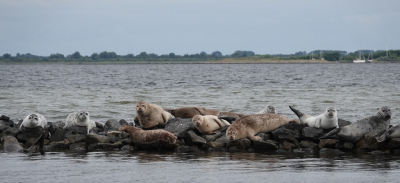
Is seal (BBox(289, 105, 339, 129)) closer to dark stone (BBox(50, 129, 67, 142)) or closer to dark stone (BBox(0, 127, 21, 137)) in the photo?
dark stone (BBox(50, 129, 67, 142))

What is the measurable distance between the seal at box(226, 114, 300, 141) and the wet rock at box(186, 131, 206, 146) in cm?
57

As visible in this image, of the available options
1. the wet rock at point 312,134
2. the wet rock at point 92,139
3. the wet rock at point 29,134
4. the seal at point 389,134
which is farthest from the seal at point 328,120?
the wet rock at point 29,134

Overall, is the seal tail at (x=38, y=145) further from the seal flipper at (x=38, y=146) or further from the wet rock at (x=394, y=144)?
the wet rock at (x=394, y=144)

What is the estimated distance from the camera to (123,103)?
81.5 feet

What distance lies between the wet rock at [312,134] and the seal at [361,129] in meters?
0.22

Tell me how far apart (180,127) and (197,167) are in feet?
10.6

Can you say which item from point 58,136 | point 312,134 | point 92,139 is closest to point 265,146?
point 312,134

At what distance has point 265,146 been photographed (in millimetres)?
11391

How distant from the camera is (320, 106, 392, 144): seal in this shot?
11.3 metres

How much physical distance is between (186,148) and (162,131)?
2.19ft

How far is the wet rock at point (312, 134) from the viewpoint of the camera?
11594 millimetres

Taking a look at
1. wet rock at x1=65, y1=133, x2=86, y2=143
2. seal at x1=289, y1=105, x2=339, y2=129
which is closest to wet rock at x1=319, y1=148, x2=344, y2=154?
seal at x1=289, y1=105, x2=339, y2=129

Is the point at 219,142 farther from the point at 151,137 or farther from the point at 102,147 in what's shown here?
the point at 102,147

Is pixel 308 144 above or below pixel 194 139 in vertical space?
below
